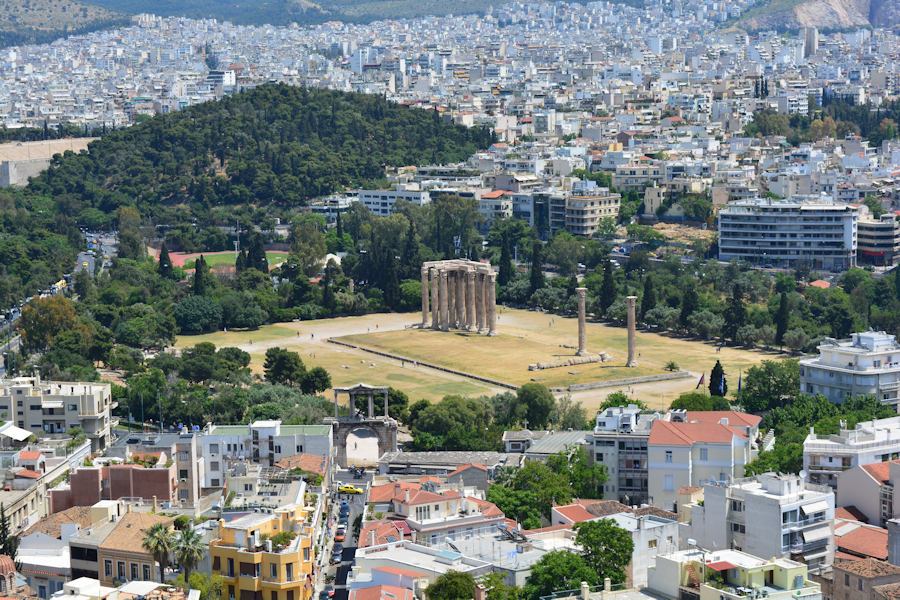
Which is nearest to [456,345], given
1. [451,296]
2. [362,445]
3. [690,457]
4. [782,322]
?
[451,296]

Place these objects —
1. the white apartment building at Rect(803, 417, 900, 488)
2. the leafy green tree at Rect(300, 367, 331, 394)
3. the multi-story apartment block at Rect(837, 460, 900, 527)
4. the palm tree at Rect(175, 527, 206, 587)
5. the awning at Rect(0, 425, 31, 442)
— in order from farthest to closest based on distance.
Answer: the leafy green tree at Rect(300, 367, 331, 394) → the awning at Rect(0, 425, 31, 442) → the white apartment building at Rect(803, 417, 900, 488) → the multi-story apartment block at Rect(837, 460, 900, 527) → the palm tree at Rect(175, 527, 206, 587)

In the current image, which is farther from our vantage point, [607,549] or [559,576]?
[607,549]

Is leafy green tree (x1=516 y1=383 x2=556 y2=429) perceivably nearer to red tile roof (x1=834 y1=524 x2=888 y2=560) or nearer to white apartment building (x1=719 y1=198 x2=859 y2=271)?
red tile roof (x1=834 y1=524 x2=888 y2=560)

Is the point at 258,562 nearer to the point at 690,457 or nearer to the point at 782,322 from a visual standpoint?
the point at 690,457

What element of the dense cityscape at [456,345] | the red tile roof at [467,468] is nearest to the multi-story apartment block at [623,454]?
the dense cityscape at [456,345]

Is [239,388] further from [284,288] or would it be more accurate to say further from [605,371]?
[284,288]

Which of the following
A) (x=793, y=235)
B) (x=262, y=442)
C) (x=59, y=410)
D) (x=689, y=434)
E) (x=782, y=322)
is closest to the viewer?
(x=689, y=434)

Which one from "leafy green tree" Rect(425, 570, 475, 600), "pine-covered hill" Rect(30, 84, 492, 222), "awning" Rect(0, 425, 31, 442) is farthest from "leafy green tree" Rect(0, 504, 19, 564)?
"pine-covered hill" Rect(30, 84, 492, 222)
